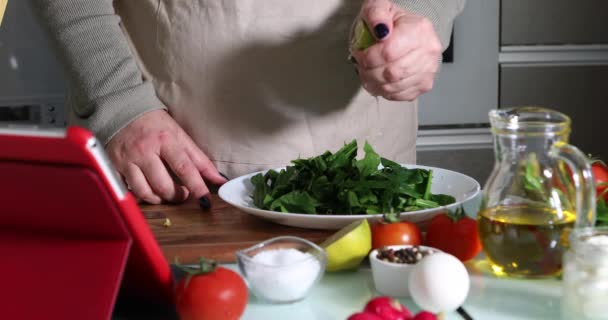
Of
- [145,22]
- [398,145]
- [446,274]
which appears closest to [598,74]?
[398,145]

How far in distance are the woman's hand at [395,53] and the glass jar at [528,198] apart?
28 centimetres

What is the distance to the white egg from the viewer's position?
0.77m

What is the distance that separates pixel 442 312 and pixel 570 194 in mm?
199

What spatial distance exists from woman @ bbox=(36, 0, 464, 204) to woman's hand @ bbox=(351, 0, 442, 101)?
13 cm

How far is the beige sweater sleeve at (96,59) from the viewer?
1.36 m

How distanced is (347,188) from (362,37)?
212 millimetres

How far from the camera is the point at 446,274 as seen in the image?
2.54ft

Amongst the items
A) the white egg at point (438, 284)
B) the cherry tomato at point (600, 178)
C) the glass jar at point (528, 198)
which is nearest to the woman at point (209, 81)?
the cherry tomato at point (600, 178)

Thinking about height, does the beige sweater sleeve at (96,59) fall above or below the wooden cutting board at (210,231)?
above

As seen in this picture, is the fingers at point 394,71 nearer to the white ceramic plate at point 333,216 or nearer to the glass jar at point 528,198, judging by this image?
the white ceramic plate at point 333,216

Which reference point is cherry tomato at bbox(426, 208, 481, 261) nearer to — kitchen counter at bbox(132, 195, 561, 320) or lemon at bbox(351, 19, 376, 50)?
kitchen counter at bbox(132, 195, 561, 320)

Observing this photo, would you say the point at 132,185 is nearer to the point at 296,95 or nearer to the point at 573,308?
the point at 296,95

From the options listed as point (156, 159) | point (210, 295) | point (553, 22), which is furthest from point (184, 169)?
point (553, 22)

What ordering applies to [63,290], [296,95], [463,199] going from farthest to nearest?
1. [296,95]
2. [463,199]
3. [63,290]
